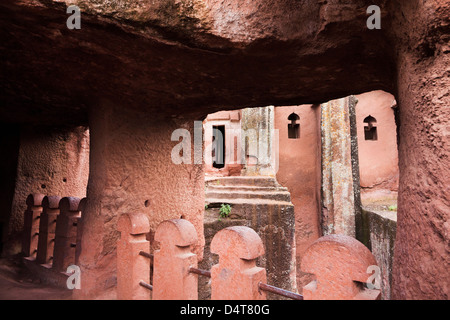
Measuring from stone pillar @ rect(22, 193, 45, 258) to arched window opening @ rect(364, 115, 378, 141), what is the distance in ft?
32.0

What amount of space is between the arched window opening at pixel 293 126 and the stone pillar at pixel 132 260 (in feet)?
26.2

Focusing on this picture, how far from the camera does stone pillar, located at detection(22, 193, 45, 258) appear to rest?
3.19 m

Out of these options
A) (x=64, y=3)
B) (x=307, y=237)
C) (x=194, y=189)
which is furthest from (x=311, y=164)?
(x=64, y=3)

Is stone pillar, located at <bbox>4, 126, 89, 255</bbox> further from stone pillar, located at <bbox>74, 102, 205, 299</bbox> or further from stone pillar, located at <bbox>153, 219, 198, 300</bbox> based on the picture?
stone pillar, located at <bbox>153, 219, 198, 300</bbox>

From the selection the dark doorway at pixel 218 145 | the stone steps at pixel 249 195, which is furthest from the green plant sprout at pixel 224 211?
the dark doorway at pixel 218 145

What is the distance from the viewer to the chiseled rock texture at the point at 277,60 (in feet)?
3.78

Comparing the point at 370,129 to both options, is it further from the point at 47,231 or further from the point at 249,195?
the point at 47,231

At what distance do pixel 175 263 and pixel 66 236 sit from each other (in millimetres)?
1537

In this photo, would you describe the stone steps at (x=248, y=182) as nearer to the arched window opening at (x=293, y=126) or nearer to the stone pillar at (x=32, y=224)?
the arched window opening at (x=293, y=126)

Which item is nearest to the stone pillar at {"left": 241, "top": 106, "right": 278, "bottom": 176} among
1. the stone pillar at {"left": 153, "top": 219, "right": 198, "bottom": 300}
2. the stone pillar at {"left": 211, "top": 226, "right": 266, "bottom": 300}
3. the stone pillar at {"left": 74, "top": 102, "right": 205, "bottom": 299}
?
the stone pillar at {"left": 74, "top": 102, "right": 205, "bottom": 299}

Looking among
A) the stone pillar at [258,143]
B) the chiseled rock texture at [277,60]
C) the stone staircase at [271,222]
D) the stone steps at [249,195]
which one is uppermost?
the stone pillar at [258,143]

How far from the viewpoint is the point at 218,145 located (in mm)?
11953

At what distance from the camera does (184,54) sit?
1615mm

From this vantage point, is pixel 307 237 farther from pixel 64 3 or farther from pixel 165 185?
pixel 64 3
